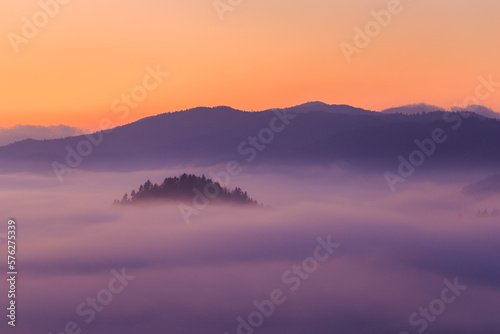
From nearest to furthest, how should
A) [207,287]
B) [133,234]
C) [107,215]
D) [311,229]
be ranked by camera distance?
1. [207,287]
2. [133,234]
3. [311,229]
4. [107,215]

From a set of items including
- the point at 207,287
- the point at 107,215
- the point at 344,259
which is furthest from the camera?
the point at 107,215

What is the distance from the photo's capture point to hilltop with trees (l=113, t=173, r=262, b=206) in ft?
547

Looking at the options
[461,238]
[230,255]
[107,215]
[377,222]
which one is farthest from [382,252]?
[107,215]

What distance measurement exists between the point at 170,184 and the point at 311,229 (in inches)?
1632

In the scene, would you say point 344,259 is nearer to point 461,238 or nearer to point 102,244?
point 102,244

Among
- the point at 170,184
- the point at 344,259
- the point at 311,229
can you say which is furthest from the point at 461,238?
the point at 170,184

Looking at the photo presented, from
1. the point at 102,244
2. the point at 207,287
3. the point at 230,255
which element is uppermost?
the point at 102,244

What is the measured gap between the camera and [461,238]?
13538cm

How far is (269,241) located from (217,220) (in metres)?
28.4

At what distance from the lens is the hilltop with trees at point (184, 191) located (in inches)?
6560

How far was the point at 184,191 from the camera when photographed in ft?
547

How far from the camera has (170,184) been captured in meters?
168

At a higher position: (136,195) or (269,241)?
(136,195)

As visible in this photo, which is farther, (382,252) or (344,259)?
(382,252)
